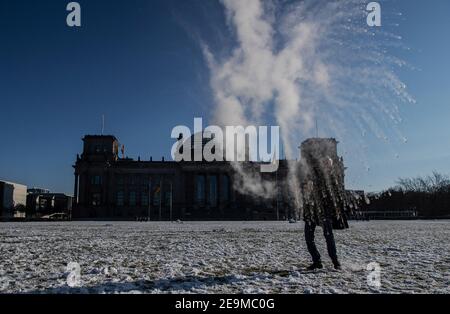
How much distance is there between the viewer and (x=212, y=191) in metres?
107

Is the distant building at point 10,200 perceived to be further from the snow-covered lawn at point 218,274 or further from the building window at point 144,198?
the snow-covered lawn at point 218,274

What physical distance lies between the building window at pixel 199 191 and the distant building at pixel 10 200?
60.0 m

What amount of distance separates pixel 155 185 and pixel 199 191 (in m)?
12.1

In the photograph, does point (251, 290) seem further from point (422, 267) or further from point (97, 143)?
point (97, 143)

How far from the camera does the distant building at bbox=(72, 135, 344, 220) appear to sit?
102m

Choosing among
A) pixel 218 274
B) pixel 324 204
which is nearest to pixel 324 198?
pixel 324 204

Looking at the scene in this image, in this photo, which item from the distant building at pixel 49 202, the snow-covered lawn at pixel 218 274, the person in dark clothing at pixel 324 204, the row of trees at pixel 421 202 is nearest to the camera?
the snow-covered lawn at pixel 218 274

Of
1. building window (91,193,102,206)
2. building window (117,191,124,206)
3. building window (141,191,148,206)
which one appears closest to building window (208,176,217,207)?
building window (141,191,148,206)

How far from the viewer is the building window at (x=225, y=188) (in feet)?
351

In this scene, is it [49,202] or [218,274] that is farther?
[49,202]

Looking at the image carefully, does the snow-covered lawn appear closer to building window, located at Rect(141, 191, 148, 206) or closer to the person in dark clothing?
the person in dark clothing

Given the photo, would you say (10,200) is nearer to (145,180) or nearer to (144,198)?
(144,198)

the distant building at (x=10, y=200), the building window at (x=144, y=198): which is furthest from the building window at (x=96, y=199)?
the distant building at (x=10, y=200)

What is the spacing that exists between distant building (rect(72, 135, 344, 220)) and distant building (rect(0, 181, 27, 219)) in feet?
125
